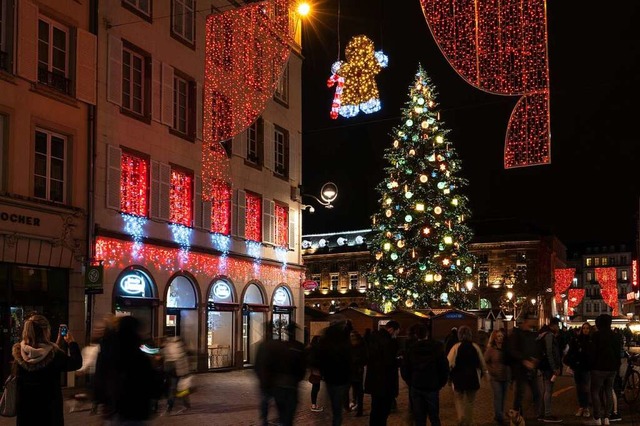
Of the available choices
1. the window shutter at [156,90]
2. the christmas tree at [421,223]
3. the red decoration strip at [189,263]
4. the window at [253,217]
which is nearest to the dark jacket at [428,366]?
the red decoration strip at [189,263]

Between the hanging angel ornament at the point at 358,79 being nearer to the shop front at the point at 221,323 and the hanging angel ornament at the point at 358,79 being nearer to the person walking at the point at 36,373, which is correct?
the shop front at the point at 221,323

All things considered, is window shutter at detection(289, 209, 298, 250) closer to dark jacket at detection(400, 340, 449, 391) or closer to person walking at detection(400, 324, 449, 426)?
person walking at detection(400, 324, 449, 426)

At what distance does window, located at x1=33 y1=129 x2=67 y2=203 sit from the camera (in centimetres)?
2061

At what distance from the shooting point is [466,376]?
12398 mm

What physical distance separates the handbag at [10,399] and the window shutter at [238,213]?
21.5 meters

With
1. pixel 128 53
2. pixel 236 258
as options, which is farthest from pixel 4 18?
pixel 236 258

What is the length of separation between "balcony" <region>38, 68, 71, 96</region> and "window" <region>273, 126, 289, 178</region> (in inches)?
509

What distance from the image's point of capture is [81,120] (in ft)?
71.7

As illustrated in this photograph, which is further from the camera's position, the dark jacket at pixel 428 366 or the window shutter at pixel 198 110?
the window shutter at pixel 198 110

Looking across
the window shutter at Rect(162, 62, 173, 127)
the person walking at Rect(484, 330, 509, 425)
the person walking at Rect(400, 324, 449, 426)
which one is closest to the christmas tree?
the window shutter at Rect(162, 62, 173, 127)

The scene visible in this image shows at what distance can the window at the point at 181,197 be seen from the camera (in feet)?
86.2

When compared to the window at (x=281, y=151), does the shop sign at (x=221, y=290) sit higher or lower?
lower

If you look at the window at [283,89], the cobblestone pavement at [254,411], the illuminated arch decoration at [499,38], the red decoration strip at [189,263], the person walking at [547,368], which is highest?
the window at [283,89]

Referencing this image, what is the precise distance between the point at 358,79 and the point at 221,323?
1134 centimetres
